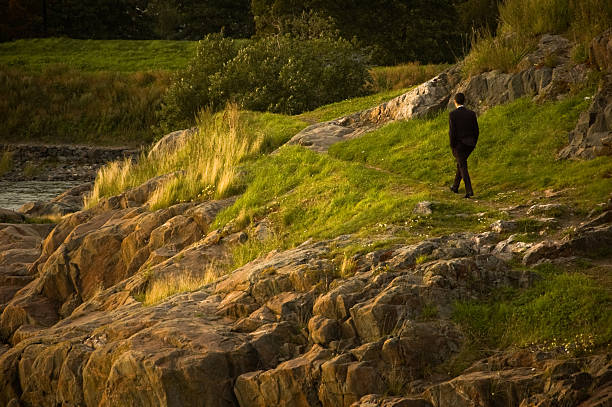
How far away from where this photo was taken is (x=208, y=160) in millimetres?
20359

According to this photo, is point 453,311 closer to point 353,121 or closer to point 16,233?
point 353,121

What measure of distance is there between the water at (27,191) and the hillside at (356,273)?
14843 millimetres

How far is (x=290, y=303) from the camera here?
1144 cm

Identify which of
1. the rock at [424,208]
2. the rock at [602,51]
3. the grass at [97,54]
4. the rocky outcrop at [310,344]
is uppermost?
the grass at [97,54]

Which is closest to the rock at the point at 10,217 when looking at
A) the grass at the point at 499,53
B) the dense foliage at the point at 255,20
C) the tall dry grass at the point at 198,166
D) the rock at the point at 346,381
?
the tall dry grass at the point at 198,166

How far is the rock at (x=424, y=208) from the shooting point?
1342 centimetres

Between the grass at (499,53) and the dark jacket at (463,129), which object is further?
the grass at (499,53)

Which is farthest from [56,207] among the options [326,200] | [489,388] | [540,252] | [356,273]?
[489,388]

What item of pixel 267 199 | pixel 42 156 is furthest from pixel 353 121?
pixel 42 156

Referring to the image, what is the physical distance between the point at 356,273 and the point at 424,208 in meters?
2.57

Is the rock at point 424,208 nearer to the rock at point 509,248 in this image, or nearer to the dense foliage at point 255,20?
the rock at point 509,248

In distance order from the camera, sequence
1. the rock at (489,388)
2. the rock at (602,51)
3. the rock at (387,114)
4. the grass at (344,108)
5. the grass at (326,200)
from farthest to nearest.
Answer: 1. the grass at (344,108)
2. the rock at (387,114)
3. the rock at (602,51)
4. the grass at (326,200)
5. the rock at (489,388)

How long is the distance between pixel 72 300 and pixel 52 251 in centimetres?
282

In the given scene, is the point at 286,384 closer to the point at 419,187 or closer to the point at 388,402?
the point at 388,402
